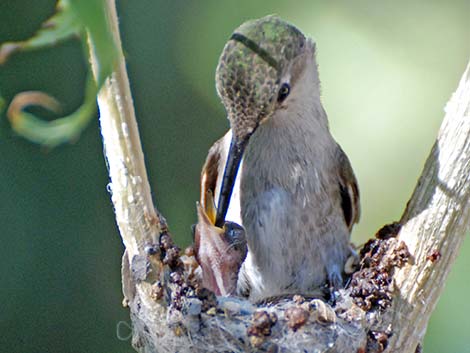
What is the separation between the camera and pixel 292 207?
272 centimetres

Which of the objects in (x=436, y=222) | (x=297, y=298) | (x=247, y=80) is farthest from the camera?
(x=297, y=298)

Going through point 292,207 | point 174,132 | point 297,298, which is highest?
point 174,132

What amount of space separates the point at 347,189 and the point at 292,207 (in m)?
0.25

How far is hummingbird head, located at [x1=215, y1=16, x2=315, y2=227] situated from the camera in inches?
87.9

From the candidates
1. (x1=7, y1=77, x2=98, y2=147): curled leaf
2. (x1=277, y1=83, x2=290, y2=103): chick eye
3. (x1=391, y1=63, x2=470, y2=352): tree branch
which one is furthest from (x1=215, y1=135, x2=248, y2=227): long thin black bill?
(x1=7, y1=77, x2=98, y2=147): curled leaf

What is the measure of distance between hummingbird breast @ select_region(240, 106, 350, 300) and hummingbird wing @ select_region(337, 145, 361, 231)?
0.03 meters

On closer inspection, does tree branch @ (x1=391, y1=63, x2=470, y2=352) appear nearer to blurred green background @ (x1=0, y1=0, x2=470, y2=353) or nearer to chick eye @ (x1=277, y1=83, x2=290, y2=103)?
chick eye @ (x1=277, y1=83, x2=290, y2=103)

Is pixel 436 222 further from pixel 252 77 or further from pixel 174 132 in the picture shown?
pixel 174 132

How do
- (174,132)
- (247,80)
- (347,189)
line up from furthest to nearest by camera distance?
(174,132), (347,189), (247,80)

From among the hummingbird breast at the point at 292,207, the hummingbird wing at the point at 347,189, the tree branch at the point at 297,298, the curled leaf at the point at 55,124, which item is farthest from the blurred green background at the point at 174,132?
the curled leaf at the point at 55,124

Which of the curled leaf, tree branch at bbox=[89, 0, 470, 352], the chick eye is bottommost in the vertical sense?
tree branch at bbox=[89, 0, 470, 352]

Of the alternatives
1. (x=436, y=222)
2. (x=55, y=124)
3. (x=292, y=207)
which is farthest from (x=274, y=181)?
(x=55, y=124)

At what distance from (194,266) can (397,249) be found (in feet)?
2.21

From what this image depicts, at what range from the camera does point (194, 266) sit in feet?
8.22
